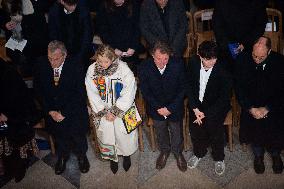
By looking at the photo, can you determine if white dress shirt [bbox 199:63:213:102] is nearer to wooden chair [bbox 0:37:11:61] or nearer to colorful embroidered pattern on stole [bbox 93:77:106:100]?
colorful embroidered pattern on stole [bbox 93:77:106:100]

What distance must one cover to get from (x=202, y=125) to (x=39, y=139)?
2254 millimetres

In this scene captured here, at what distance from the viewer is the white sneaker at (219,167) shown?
4477 mm

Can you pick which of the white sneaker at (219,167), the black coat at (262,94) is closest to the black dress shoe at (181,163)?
the white sneaker at (219,167)

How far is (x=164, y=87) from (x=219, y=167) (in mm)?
1189

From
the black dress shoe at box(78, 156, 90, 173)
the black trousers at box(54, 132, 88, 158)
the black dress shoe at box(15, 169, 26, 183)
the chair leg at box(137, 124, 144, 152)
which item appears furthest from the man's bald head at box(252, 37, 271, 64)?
the black dress shoe at box(15, 169, 26, 183)

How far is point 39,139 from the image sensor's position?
5152 millimetres

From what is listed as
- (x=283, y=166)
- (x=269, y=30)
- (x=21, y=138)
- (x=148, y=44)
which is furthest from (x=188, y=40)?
(x=21, y=138)

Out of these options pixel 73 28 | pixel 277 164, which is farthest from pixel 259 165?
pixel 73 28

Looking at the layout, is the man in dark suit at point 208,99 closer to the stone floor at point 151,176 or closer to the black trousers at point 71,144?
the stone floor at point 151,176

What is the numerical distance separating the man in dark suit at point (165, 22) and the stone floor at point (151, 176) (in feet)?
4.64

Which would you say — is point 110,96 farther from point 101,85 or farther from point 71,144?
point 71,144

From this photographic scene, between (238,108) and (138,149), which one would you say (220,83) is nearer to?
(238,108)

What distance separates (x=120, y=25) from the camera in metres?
4.74

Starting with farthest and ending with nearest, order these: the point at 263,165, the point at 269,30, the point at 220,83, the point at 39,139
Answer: the point at 39,139, the point at 269,30, the point at 263,165, the point at 220,83
